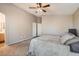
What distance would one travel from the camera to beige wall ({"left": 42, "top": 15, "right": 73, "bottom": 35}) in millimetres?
2590

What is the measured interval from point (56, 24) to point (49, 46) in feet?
2.12

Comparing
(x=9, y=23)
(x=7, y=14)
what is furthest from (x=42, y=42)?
(x=7, y=14)

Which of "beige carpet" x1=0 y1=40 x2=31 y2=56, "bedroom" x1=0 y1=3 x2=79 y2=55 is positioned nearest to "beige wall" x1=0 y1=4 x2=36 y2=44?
"bedroom" x1=0 y1=3 x2=79 y2=55

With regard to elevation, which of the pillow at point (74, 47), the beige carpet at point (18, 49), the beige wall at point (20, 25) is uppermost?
the beige wall at point (20, 25)

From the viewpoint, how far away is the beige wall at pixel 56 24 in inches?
102

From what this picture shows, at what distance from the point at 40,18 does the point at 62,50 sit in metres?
0.97

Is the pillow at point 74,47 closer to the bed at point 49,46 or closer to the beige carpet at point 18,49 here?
the bed at point 49,46

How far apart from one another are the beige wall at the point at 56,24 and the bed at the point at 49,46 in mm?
149

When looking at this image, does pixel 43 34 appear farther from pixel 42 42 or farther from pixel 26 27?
pixel 26 27

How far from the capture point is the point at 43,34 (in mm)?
2742

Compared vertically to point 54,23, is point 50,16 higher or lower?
higher

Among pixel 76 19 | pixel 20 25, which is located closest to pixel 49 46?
pixel 76 19

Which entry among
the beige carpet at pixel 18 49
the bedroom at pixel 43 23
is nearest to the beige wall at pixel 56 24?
the bedroom at pixel 43 23

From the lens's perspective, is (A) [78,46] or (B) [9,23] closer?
(A) [78,46]
